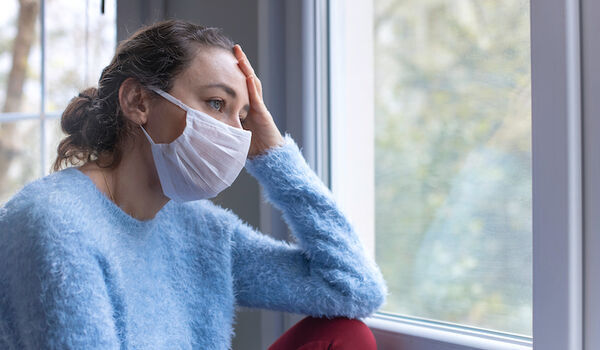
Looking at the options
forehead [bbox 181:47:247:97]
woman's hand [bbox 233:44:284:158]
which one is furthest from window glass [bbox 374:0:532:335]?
forehead [bbox 181:47:247:97]

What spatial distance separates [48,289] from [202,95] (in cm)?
36

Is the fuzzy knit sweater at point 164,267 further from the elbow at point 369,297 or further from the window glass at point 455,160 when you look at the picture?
the window glass at point 455,160

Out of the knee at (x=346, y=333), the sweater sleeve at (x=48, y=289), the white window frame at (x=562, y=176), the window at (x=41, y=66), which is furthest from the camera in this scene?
the window at (x=41, y=66)

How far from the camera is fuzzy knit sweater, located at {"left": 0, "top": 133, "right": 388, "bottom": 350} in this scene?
2.34 ft

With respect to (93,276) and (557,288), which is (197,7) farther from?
(557,288)

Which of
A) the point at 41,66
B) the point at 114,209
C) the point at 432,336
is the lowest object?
the point at 432,336

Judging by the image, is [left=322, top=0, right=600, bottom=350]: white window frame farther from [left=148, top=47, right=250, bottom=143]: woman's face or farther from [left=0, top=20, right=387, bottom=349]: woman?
[left=148, top=47, right=250, bottom=143]: woman's face

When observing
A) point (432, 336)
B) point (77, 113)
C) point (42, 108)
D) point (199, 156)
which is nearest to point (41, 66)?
point (42, 108)

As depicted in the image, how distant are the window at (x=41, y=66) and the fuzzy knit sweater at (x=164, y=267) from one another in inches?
30.7

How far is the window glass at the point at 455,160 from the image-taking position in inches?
36.4

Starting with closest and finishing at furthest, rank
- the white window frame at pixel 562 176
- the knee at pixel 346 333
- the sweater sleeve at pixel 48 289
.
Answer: the sweater sleeve at pixel 48 289 → the white window frame at pixel 562 176 → the knee at pixel 346 333

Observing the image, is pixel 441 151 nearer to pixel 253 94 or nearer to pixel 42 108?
pixel 253 94

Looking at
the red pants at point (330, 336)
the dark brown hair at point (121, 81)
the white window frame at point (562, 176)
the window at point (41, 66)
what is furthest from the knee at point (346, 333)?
the window at point (41, 66)

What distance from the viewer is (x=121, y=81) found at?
34.6 inches
